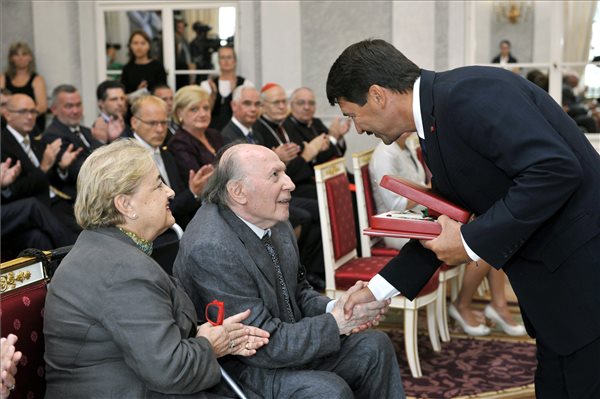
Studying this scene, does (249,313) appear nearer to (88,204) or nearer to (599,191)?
(88,204)

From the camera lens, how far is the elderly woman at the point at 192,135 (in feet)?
17.2

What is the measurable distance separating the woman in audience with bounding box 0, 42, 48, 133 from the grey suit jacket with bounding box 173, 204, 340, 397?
585 cm

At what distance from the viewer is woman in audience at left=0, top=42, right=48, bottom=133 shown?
7.96 m

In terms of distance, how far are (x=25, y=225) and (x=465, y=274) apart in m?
2.40

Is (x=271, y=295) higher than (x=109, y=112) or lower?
lower

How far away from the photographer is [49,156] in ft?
16.4

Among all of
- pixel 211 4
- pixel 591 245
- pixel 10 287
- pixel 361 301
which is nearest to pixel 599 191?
pixel 591 245

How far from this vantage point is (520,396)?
3.71 metres

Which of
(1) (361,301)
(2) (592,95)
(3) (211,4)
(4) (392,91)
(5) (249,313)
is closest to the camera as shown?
(4) (392,91)

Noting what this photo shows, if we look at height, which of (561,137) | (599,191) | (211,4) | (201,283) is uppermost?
(211,4)

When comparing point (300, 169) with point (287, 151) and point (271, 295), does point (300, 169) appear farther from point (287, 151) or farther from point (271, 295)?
point (271, 295)

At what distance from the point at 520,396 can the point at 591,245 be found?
1779mm

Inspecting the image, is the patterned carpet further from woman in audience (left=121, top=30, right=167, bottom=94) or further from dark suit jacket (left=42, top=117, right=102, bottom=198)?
woman in audience (left=121, top=30, right=167, bottom=94)

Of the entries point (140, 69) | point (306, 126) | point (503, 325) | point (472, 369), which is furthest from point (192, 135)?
point (140, 69)
